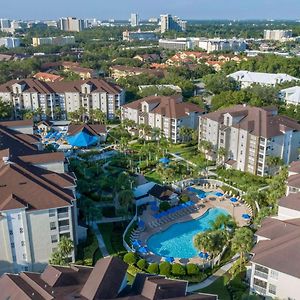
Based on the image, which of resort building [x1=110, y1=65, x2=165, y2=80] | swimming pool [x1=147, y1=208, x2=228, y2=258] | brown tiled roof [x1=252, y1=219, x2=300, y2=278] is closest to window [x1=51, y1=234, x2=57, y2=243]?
swimming pool [x1=147, y1=208, x2=228, y2=258]

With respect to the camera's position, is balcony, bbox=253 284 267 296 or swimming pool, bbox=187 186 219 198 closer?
balcony, bbox=253 284 267 296

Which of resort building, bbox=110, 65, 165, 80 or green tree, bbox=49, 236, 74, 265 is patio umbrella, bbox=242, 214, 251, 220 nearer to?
green tree, bbox=49, 236, 74, 265

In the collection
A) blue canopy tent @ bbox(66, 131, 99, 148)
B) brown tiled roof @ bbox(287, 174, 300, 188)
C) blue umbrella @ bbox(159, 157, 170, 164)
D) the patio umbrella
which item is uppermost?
brown tiled roof @ bbox(287, 174, 300, 188)

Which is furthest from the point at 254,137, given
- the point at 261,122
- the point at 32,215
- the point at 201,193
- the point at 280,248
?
the point at 32,215

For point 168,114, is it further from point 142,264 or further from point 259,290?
point 259,290

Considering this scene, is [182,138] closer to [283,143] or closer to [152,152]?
[152,152]

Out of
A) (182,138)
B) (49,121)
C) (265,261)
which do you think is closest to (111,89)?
(49,121)
